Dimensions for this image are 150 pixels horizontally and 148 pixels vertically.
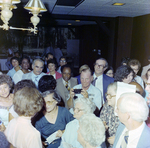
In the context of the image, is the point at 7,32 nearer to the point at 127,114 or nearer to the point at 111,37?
the point at 111,37

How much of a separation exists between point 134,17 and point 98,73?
14.4 feet

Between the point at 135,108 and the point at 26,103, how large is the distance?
38.3 inches

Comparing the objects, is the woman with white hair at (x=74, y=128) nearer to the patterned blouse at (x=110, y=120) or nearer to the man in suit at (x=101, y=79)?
the patterned blouse at (x=110, y=120)

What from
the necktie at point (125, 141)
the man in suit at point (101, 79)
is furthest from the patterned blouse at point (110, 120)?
the man in suit at point (101, 79)

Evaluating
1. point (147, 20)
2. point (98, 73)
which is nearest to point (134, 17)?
point (147, 20)

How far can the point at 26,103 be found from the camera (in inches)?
60.8

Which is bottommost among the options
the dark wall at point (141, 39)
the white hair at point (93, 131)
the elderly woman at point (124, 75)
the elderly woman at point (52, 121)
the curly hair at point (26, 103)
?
the elderly woman at point (52, 121)

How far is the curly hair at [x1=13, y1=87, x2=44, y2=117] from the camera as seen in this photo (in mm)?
1522

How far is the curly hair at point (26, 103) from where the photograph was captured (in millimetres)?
1522

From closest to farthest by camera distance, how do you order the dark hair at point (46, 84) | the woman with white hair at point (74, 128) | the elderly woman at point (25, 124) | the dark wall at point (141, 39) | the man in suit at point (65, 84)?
1. the elderly woman at point (25, 124)
2. the woman with white hair at point (74, 128)
3. the dark hair at point (46, 84)
4. the man in suit at point (65, 84)
5. the dark wall at point (141, 39)

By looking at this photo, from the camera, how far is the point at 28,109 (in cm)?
153

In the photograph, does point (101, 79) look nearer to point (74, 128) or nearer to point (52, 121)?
point (52, 121)

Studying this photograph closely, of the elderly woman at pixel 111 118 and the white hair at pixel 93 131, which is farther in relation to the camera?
the elderly woman at pixel 111 118

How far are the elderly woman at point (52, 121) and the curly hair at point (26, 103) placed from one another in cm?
44
